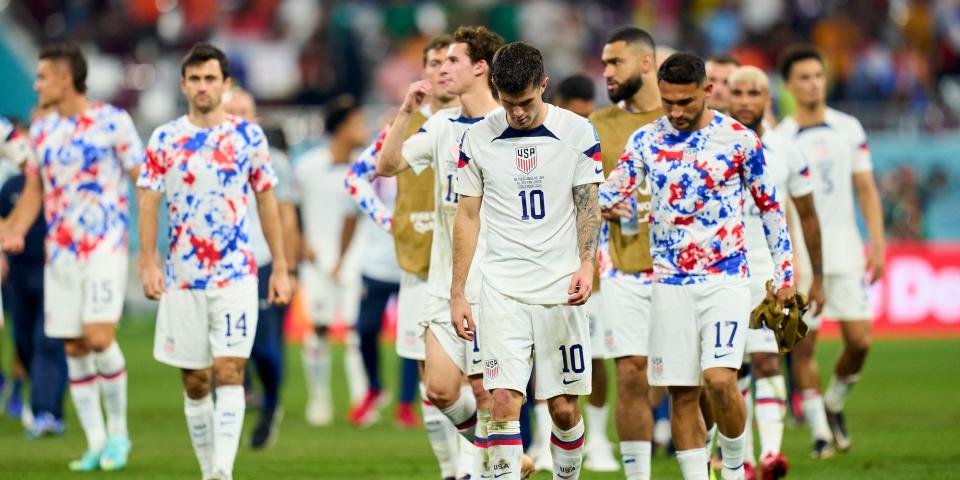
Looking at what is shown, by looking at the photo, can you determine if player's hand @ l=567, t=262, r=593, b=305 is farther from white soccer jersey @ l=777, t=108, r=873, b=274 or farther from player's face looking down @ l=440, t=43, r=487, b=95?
white soccer jersey @ l=777, t=108, r=873, b=274

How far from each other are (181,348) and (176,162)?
1197mm

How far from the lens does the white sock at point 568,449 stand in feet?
27.9

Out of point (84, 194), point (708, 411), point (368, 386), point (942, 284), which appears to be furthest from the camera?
point (942, 284)

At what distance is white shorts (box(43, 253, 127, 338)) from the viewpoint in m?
11.6

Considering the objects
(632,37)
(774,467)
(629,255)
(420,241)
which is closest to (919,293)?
(774,467)

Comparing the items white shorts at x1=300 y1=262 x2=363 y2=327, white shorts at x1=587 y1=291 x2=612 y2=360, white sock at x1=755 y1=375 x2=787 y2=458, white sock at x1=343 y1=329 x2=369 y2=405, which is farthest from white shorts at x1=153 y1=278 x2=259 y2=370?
white sock at x1=343 y1=329 x2=369 y2=405

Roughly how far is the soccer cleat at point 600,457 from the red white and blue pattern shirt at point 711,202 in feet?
10.1

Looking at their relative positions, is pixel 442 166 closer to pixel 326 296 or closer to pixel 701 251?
pixel 701 251

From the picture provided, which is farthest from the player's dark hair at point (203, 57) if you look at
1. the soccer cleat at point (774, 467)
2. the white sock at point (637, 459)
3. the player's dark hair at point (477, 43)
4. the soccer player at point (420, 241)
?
the soccer cleat at point (774, 467)

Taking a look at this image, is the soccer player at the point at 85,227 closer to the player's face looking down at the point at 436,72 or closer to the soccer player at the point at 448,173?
the player's face looking down at the point at 436,72

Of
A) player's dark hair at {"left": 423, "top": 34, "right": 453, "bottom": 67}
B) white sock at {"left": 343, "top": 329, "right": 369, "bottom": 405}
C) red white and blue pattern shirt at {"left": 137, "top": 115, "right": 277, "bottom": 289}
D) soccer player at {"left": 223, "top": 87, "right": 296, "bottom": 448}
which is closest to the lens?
red white and blue pattern shirt at {"left": 137, "top": 115, "right": 277, "bottom": 289}

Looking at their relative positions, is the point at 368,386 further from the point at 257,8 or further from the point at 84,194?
the point at 257,8

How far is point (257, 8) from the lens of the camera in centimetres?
2892

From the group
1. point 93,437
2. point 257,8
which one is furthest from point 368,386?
point 257,8
